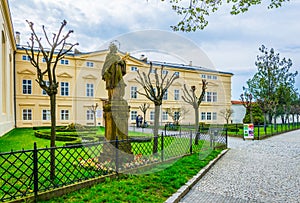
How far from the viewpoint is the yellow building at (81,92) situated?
24906mm

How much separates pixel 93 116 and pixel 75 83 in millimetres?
4383

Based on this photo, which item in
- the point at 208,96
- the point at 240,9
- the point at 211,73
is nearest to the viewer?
the point at 240,9

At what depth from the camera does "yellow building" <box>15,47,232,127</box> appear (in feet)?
81.7

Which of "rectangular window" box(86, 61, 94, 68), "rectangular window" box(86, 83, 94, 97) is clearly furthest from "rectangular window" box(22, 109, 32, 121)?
"rectangular window" box(86, 61, 94, 68)

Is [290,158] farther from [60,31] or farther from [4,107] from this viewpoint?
[4,107]

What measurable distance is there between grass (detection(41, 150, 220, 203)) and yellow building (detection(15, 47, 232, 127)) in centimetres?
1772

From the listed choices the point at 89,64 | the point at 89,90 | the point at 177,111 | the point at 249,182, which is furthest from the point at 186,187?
the point at 89,64

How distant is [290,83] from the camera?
29.4 m

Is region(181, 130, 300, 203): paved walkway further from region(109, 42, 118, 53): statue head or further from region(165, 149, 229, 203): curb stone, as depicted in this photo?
region(109, 42, 118, 53): statue head

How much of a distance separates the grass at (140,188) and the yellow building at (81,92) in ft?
58.1

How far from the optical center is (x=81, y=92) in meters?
27.6

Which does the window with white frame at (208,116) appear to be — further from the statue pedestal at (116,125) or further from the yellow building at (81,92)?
the statue pedestal at (116,125)

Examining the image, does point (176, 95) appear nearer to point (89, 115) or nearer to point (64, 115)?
point (89, 115)

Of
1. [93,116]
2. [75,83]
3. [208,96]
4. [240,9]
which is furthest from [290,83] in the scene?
[240,9]
